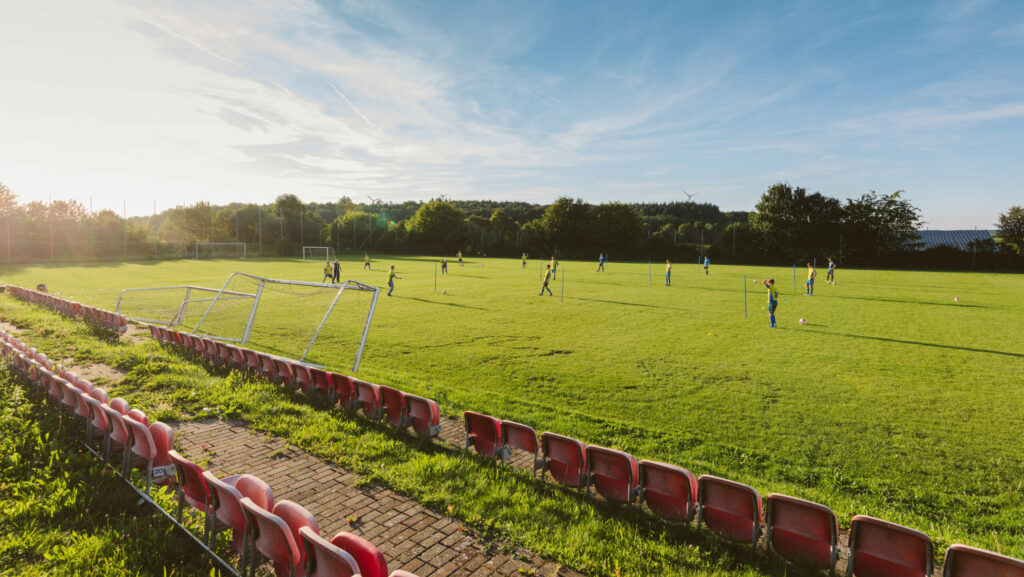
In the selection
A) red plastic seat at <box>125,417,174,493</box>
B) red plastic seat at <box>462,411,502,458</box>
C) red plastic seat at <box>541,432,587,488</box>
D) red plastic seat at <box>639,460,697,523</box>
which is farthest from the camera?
red plastic seat at <box>462,411,502,458</box>

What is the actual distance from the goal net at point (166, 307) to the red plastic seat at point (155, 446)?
10.6 m

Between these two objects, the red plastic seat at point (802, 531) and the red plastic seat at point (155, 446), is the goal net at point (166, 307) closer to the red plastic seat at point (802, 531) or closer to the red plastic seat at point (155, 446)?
the red plastic seat at point (155, 446)

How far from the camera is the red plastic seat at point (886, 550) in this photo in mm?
3754

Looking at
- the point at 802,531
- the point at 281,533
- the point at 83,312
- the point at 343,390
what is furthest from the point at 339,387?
the point at 83,312

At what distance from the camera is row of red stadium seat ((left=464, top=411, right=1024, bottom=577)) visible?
3.74 m

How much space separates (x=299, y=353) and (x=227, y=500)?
9742 millimetres

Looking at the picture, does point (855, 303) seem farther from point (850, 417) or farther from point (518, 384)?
point (518, 384)

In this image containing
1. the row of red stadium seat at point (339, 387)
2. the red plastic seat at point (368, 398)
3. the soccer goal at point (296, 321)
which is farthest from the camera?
the soccer goal at point (296, 321)

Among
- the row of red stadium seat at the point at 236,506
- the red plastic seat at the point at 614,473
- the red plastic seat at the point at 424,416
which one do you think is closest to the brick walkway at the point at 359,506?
the red plastic seat at the point at 424,416

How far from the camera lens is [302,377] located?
8.95m

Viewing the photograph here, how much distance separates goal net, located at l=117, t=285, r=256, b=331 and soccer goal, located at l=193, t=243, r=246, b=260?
4929 cm

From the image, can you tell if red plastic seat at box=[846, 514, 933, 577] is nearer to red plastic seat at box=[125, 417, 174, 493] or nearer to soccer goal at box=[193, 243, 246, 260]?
red plastic seat at box=[125, 417, 174, 493]

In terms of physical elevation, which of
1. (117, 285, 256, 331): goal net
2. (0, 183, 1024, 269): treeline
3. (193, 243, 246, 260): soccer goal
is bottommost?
(117, 285, 256, 331): goal net

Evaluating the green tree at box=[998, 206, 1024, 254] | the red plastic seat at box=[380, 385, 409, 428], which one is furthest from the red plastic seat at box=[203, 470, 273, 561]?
the green tree at box=[998, 206, 1024, 254]
